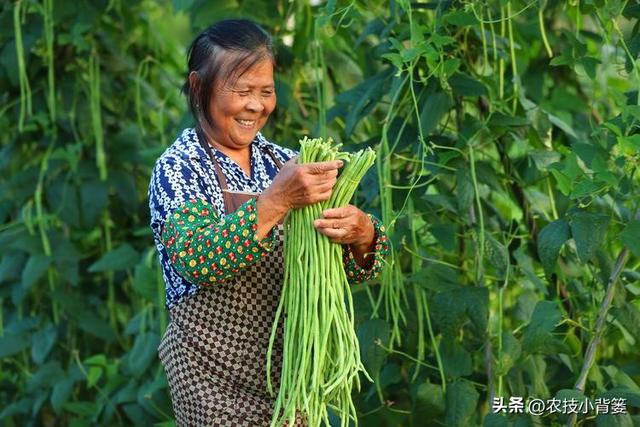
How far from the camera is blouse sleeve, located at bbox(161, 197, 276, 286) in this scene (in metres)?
2.00

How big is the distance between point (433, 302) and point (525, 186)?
17.9 inches

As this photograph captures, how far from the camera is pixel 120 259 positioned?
345 cm

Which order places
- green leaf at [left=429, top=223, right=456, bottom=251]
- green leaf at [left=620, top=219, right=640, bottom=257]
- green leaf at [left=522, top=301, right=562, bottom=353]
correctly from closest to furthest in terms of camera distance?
1. green leaf at [left=620, top=219, right=640, bottom=257]
2. green leaf at [left=522, top=301, right=562, bottom=353]
3. green leaf at [left=429, top=223, right=456, bottom=251]

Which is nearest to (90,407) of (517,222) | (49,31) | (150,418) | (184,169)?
(150,418)

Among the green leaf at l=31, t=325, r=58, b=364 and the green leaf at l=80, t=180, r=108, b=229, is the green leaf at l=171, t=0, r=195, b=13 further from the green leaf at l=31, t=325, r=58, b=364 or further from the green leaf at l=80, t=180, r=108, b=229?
the green leaf at l=31, t=325, r=58, b=364

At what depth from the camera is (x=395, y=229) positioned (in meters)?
2.81

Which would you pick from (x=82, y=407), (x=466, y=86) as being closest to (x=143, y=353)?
(x=82, y=407)

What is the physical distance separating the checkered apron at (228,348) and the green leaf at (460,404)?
58 cm

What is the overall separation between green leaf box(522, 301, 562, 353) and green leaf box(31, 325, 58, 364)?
4.97 ft

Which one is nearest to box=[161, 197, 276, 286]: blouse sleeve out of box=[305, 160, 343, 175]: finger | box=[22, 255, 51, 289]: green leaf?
box=[305, 160, 343, 175]: finger

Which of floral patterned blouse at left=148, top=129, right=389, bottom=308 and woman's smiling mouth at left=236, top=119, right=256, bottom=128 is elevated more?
woman's smiling mouth at left=236, top=119, right=256, bottom=128

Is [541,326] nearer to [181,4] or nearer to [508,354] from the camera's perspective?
[508,354]

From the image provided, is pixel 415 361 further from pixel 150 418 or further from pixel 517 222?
pixel 150 418

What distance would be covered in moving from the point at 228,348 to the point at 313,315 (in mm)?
174
